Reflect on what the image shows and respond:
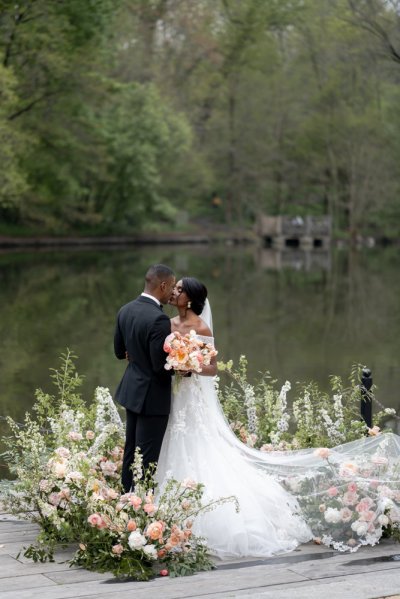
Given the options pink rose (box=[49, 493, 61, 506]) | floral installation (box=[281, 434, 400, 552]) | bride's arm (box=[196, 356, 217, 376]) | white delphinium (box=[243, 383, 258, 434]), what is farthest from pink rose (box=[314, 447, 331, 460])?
pink rose (box=[49, 493, 61, 506])

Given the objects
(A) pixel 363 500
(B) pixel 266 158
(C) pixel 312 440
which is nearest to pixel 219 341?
(C) pixel 312 440

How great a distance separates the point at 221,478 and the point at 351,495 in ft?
2.84

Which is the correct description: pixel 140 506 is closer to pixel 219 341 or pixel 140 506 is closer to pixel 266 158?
pixel 219 341

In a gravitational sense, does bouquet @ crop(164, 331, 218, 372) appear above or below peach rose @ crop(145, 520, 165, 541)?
above

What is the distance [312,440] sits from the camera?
841 cm

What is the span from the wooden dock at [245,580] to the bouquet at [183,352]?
48.9 inches

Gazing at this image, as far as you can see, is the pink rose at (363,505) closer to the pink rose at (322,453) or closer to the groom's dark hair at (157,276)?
the pink rose at (322,453)

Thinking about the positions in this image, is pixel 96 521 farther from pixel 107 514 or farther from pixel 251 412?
pixel 251 412

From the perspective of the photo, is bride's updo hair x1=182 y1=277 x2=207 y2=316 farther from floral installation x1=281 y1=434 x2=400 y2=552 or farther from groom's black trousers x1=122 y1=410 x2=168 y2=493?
floral installation x1=281 y1=434 x2=400 y2=552

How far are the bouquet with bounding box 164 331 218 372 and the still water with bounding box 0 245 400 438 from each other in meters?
7.20

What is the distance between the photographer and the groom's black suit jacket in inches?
271

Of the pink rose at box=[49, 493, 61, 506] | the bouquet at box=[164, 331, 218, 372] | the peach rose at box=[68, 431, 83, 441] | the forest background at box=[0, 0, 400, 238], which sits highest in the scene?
the forest background at box=[0, 0, 400, 238]

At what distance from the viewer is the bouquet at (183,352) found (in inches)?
266

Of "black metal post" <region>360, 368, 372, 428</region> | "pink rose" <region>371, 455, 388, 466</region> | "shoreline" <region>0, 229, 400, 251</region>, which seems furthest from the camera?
"shoreline" <region>0, 229, 400, 251</region>
